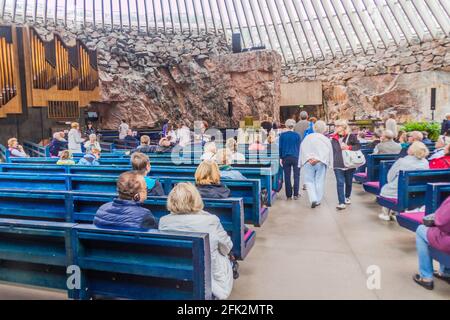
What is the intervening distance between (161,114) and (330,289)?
18512 millimetres

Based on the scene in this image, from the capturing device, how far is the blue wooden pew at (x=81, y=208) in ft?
10.4

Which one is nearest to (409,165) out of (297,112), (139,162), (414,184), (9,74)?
(414,184)

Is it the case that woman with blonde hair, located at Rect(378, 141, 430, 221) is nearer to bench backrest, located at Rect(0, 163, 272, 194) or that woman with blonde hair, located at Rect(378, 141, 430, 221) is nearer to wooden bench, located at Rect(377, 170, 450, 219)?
wooden bench, located at Rect(377, 170, 450, 219)

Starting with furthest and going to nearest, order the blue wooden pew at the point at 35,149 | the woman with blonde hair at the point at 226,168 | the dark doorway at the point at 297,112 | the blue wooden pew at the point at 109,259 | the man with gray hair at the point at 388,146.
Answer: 1. the dark doorway at the point at 297,112
2. the blue wooden pew at the point at 35,149
3. the man with gray hair at the point at 388,146
4. the woman with blonde hair at the point at 226,168
5. the blue wooden pew at the point at 109,259

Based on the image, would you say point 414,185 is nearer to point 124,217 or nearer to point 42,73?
point 124,217

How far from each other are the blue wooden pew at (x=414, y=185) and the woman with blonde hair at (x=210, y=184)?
1.84 m

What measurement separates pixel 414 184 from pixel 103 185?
332 centimetres

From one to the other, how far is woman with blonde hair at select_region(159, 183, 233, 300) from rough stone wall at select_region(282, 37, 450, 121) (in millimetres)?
19610

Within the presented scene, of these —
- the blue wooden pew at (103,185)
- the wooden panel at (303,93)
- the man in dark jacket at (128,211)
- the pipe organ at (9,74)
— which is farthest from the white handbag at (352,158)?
the wooden panel at (303,93)

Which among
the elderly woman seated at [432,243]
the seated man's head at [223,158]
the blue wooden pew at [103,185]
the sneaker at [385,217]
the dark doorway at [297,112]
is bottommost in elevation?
the sneaker at [385,217]

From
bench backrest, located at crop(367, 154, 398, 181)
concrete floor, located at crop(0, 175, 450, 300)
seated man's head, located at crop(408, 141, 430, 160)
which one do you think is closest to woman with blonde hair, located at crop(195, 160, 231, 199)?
concrete floor, located at crop(0, 175, 450, 300)

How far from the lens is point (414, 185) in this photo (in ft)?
13.2

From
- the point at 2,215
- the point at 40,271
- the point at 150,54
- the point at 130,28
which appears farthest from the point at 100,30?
the point at 40,271

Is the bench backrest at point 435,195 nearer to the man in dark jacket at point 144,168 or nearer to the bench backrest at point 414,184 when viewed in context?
the bench backrest at point 414,184
